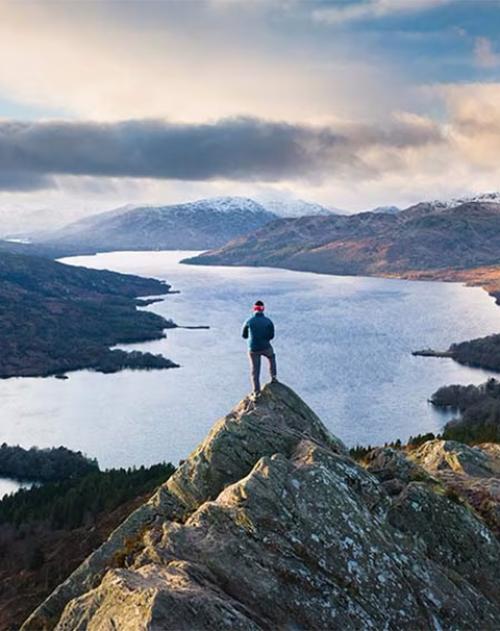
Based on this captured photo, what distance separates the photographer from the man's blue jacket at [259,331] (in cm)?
3120

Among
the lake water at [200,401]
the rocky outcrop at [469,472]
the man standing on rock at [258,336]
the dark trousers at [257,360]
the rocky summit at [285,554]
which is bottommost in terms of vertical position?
the lake water at [200,401]

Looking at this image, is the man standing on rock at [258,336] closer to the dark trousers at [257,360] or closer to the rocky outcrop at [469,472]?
the dark trousers at [257,360]

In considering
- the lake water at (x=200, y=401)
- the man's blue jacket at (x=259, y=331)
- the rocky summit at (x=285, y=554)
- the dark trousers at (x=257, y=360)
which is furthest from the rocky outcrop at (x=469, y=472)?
the lake water at (x=200, y=401)

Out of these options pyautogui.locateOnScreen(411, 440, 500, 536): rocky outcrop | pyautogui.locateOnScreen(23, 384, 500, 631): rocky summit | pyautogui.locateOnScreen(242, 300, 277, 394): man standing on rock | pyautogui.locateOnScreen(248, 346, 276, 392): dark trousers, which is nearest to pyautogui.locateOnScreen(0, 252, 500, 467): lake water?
pyautogui.locateOnScreen(411, 440, 500, 536): rocky outcrop

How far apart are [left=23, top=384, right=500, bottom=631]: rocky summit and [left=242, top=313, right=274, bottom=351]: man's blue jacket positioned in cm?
438

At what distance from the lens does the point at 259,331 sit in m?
31.2

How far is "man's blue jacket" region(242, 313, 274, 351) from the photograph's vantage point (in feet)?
102

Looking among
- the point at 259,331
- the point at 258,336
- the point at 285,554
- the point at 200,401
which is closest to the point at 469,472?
the point at 258,336

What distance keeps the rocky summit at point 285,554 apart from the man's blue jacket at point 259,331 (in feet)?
14.4

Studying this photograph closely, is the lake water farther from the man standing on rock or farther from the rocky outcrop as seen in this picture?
the man standing on rock

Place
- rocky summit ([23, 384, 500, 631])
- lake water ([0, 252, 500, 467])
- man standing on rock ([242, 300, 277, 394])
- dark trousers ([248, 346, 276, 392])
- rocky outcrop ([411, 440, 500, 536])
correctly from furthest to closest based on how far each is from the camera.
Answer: lake water ([0, 252, 500, 467])
dark trousers ([248, 346, 276, 392])
man standing on rock ([242, 300, 277, 394])
rocky outcrop ([411, 440, 500, 536])
rocky summit ([23, 384, 500, 631])

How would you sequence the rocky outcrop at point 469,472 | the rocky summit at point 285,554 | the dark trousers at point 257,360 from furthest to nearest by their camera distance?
1. the dark trousers at point 257,360
2. the rocky outcrop at point 469,472
3. the rocky summit at point 285,554

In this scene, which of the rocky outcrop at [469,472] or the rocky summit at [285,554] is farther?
the rocky outcrop at [469,472]

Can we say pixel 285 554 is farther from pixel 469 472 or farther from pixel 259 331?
pixel 469 472
